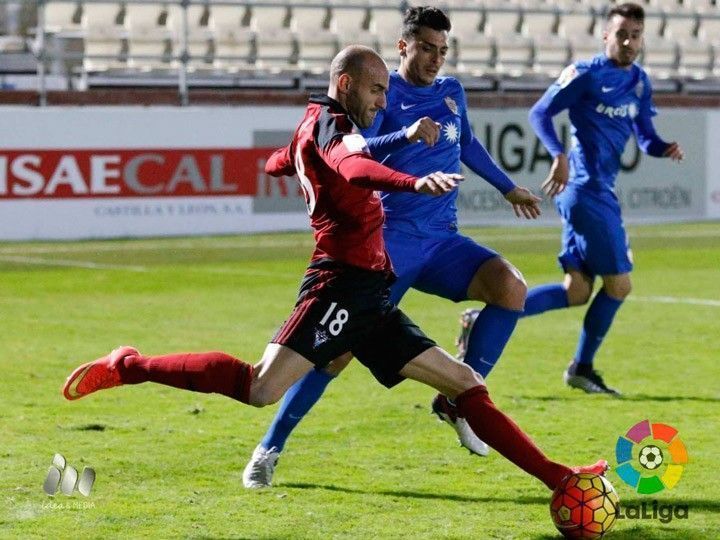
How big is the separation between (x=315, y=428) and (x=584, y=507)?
2.48m

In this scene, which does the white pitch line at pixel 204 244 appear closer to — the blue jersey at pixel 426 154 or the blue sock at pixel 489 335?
the blue jersey at pixel 426 154

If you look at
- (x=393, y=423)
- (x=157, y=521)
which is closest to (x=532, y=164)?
(x=393, y=423)

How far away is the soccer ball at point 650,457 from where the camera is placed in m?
6.14

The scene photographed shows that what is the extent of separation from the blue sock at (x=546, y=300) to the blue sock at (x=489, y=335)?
7.76 ft

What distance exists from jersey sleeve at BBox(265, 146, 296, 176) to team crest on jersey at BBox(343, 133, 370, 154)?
0.74 meters

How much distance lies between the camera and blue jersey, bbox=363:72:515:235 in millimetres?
6816

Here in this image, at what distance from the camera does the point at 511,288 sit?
21.7 feet

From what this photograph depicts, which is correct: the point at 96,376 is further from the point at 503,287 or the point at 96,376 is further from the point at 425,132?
the point at 503,287

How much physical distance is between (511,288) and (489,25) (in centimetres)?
1920

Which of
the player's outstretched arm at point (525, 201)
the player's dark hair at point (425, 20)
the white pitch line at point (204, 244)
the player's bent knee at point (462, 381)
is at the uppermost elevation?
the player's dark hair at point (425, 20)

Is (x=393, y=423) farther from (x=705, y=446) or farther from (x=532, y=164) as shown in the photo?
(x=532, y=164)

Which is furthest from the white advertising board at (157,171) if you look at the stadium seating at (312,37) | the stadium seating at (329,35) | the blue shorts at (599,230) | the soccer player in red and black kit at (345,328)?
the soccer player in red and black kit at (345,328)

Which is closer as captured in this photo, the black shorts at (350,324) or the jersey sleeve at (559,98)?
the black shorts at (350,324)

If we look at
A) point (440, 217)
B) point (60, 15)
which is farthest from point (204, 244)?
point (440, 217)
